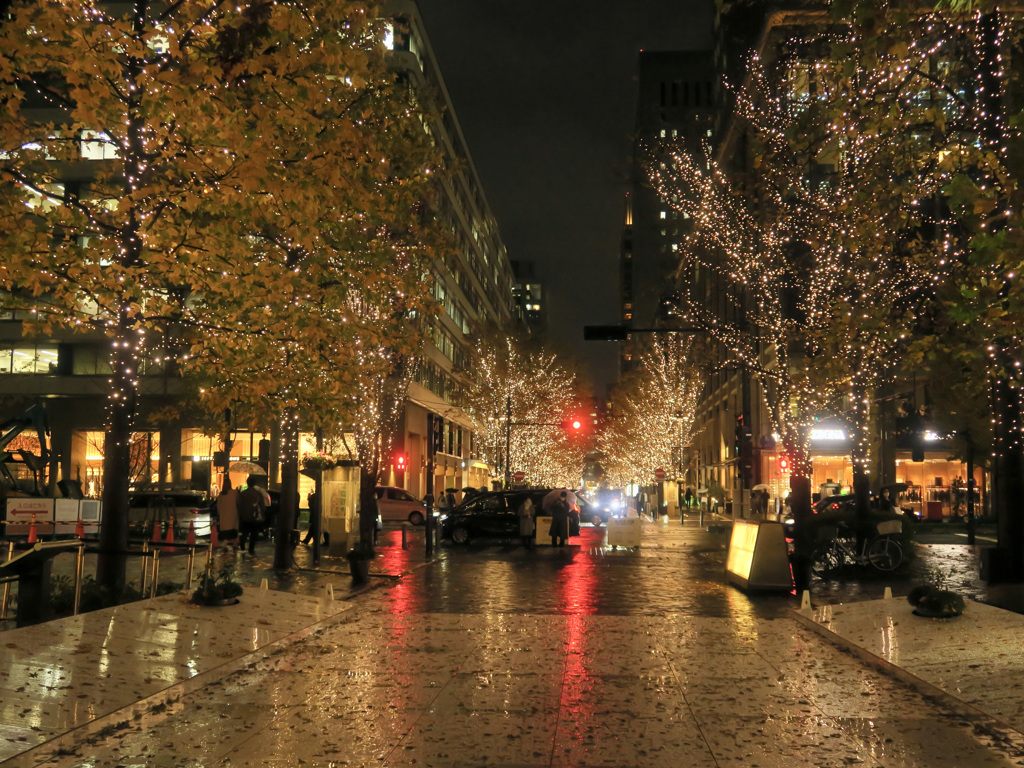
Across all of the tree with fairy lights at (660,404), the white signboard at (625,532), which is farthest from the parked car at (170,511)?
the tree with fairy lights at (660,404)

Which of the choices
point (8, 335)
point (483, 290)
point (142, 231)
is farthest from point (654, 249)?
point (142, 231)

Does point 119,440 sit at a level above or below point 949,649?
above

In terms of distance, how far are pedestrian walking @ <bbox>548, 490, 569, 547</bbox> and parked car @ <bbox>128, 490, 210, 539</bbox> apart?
10922mm

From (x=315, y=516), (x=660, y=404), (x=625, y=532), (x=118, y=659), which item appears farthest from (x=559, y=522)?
(x=660, y=404)

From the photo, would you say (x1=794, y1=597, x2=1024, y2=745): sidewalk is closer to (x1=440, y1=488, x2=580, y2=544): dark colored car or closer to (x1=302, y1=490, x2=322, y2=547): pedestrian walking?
(x1=302, y1=490, x2=322, y2=547): pedestrian walking

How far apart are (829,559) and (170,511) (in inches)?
825

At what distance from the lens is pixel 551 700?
884 cm

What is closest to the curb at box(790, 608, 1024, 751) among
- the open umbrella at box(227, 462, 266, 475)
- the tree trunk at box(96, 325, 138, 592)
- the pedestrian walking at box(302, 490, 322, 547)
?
the tree trunk at box(96, 325, 138, 592)

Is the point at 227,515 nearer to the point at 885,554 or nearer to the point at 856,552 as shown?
the point at 856,552

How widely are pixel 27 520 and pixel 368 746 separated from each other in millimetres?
24466

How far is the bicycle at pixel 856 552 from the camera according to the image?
66.2 ft

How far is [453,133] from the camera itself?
71.3m

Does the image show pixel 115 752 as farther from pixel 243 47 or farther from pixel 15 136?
pixel 15 136

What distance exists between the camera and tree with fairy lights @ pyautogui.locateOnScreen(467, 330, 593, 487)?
218 ft
